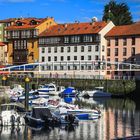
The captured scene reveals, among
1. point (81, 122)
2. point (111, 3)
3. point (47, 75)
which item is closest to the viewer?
point (81, 122)

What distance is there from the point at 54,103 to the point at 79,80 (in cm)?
4527

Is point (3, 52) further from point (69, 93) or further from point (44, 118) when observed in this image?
point (44, 118)

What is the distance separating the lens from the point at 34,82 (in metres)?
113

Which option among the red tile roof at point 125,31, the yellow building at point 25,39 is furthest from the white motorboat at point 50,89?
the yellow building at point 25,39

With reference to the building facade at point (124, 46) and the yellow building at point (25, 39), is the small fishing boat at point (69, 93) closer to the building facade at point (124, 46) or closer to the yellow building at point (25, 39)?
the building facade at point (124, 46)

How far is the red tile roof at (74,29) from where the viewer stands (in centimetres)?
12349

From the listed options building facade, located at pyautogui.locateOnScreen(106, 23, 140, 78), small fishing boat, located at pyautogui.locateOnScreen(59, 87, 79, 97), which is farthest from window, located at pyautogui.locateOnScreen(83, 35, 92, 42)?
small fishing boat, located at pyautogui.locateOnScreen(59, 87, 79, 97)

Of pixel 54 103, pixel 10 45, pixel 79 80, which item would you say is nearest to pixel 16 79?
pixel 79 80

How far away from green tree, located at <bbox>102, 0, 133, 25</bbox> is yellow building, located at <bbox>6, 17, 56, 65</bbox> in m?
15.2

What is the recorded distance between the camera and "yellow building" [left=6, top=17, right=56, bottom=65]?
133 m

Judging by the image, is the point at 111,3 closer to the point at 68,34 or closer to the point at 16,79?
the point at 68,34

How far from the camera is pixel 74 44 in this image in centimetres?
12612

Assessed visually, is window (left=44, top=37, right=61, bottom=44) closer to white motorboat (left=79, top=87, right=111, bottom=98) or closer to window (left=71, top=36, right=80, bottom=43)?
window (left=71, top=36, right=80, bottom=43)

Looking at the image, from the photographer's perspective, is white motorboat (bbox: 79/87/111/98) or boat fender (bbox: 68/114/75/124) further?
white motorboat (bbox: 79/87/111/98)
